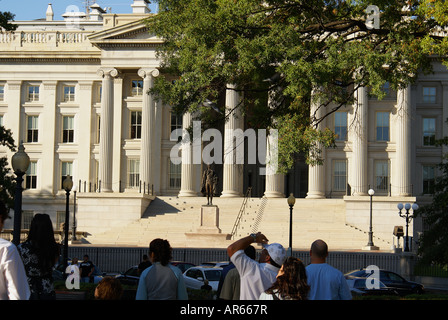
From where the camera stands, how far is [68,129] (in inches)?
2564

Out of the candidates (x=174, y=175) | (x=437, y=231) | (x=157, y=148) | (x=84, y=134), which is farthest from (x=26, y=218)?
(x=437, y=231)

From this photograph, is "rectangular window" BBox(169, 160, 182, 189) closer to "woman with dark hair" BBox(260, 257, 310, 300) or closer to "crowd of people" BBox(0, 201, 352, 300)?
"crowd of people" BBox(0, 201, 352, 300)

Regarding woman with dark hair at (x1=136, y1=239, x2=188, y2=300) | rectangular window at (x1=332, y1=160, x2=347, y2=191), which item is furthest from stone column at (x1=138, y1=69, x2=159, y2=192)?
woman with dark hair at (x1=136, y1=239, x2=188, y2=300)

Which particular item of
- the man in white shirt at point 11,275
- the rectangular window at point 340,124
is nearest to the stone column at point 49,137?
the rectangular window at point 340,124

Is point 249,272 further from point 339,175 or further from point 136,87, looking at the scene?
point 136,87

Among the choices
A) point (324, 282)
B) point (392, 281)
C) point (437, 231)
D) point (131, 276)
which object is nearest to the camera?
point (324, 282)

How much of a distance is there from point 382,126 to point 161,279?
5323 centimetres

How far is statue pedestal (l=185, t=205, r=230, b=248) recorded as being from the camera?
43688mm

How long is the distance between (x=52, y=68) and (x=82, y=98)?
3177 mm

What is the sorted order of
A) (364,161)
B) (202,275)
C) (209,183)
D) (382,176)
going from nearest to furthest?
Answer: (202,275) → (209,183) → (364,161) → (382,176)

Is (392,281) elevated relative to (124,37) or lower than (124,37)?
lower
